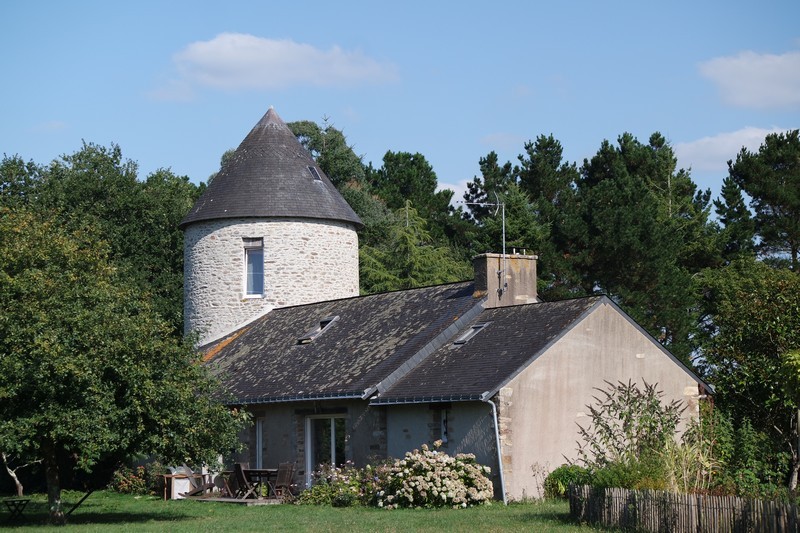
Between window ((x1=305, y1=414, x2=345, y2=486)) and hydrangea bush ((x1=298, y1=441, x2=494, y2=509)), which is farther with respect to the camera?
window ((x1=305, y1=414, x2=345, y2=486))

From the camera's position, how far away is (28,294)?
71.5ft

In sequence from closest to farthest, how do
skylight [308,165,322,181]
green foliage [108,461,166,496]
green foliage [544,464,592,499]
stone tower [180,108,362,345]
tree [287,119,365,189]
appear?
1. green foliage [544,464,592,499]
2. green foliage [108,461,166,496]
3. stone tower [180,108,362,345]
4. skylight [308,165,322,181]
5. tree [287,119,365,189]

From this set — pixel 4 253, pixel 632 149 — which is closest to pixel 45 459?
pixel 4 253

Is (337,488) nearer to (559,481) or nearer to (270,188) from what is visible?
(559,481)

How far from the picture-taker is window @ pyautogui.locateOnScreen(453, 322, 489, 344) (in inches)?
1014

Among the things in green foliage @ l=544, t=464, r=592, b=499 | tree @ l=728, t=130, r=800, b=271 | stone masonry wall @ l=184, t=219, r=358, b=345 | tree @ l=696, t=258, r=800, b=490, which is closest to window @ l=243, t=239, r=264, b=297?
stone masonry wall @ l=184, t=219, r=358, b=345

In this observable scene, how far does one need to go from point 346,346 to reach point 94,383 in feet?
32.2

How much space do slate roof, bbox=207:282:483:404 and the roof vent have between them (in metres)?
0.12

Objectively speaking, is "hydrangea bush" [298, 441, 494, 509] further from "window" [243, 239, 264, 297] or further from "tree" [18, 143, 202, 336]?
"tree" [18, 143, 202, 336]

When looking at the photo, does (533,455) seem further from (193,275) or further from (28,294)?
(193,275)

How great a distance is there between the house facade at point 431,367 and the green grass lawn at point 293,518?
6.56 feet

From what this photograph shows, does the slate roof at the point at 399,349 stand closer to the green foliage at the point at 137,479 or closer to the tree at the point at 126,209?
the green foliage at the point at 137,479

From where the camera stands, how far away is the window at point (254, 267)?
34.8 meters

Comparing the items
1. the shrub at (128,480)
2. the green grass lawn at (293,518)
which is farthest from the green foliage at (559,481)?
the shrub at (128,480)
